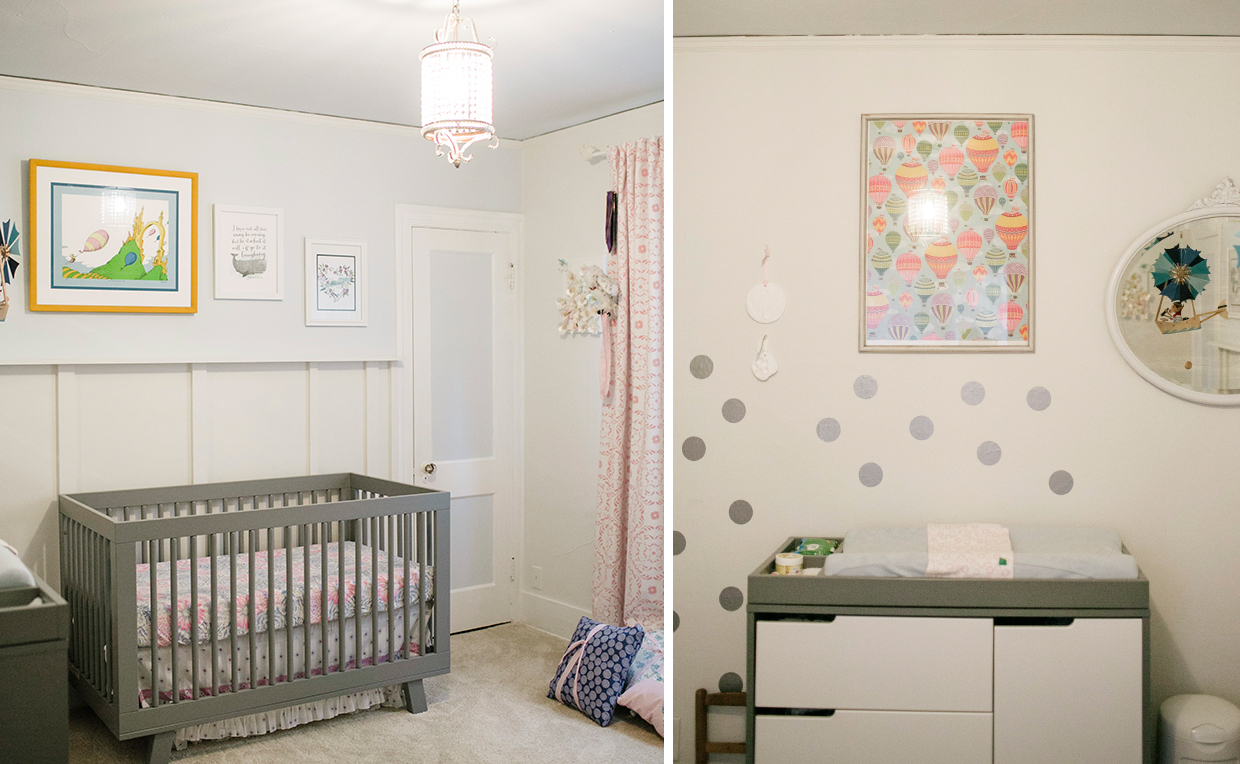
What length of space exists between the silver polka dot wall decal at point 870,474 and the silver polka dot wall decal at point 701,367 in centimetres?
47

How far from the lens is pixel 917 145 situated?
8.07 feet

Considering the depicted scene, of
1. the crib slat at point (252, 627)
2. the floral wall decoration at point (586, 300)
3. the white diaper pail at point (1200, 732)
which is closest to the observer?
the white diaper pail at point (1200, 732)

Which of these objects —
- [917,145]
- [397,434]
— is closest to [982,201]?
[917,145]

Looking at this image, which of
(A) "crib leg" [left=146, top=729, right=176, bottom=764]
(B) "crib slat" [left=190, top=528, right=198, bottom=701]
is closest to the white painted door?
(B) "crib slat" [left=190, top=528, right=198, bottom=701]

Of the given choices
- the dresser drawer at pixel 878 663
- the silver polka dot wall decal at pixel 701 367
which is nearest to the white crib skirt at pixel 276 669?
the silver polka dot wall decal at pixel 701 367

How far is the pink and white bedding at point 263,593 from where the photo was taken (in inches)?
102

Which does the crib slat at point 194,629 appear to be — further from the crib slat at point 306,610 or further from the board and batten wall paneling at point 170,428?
the board and batten wall paneling at point 170,428

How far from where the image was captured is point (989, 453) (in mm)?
2475

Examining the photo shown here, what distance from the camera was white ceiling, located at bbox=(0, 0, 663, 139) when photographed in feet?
7.59

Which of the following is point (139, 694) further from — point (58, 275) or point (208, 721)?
point (58, 275)

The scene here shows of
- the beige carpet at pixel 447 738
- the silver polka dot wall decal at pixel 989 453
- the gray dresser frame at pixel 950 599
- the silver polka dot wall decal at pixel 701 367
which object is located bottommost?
the beige carpet at pixel 447 738

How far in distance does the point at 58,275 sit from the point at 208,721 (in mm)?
1390

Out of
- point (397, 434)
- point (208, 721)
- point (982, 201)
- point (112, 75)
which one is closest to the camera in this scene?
point (982, 201)

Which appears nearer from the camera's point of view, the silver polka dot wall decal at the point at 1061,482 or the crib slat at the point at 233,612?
the silver polka dot wall decal at the point at 1061,482
